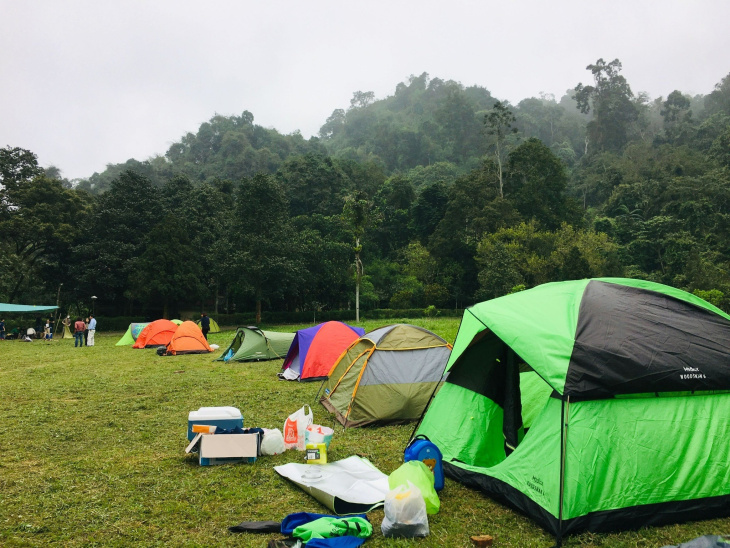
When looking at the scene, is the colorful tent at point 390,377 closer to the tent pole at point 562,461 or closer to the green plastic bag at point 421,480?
the green plastic bag at point 421,480

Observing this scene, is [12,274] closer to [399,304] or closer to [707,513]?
[399,304]

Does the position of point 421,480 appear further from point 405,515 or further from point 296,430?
point 296,430

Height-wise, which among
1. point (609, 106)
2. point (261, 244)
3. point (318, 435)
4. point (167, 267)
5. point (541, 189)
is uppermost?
point (609, 106)

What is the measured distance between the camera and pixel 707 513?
411 centimetres

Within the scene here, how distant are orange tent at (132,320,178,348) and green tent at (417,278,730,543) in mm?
17740

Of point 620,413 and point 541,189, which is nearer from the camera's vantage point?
point 620,413

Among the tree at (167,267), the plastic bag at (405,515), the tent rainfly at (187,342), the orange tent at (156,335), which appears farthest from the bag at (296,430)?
the tree at (167,267)

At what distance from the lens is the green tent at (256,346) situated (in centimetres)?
1562

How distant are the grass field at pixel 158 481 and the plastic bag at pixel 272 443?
0.35 ft

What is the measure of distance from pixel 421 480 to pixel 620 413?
176 cm

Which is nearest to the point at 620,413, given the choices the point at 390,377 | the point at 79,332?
the point at 390,377

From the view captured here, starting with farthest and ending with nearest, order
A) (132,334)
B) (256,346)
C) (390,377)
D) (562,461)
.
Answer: (132,334) → (256,346) → (390,377) → (562,461)

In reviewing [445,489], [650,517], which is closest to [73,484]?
[445,489]

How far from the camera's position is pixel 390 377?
749 centimetres
